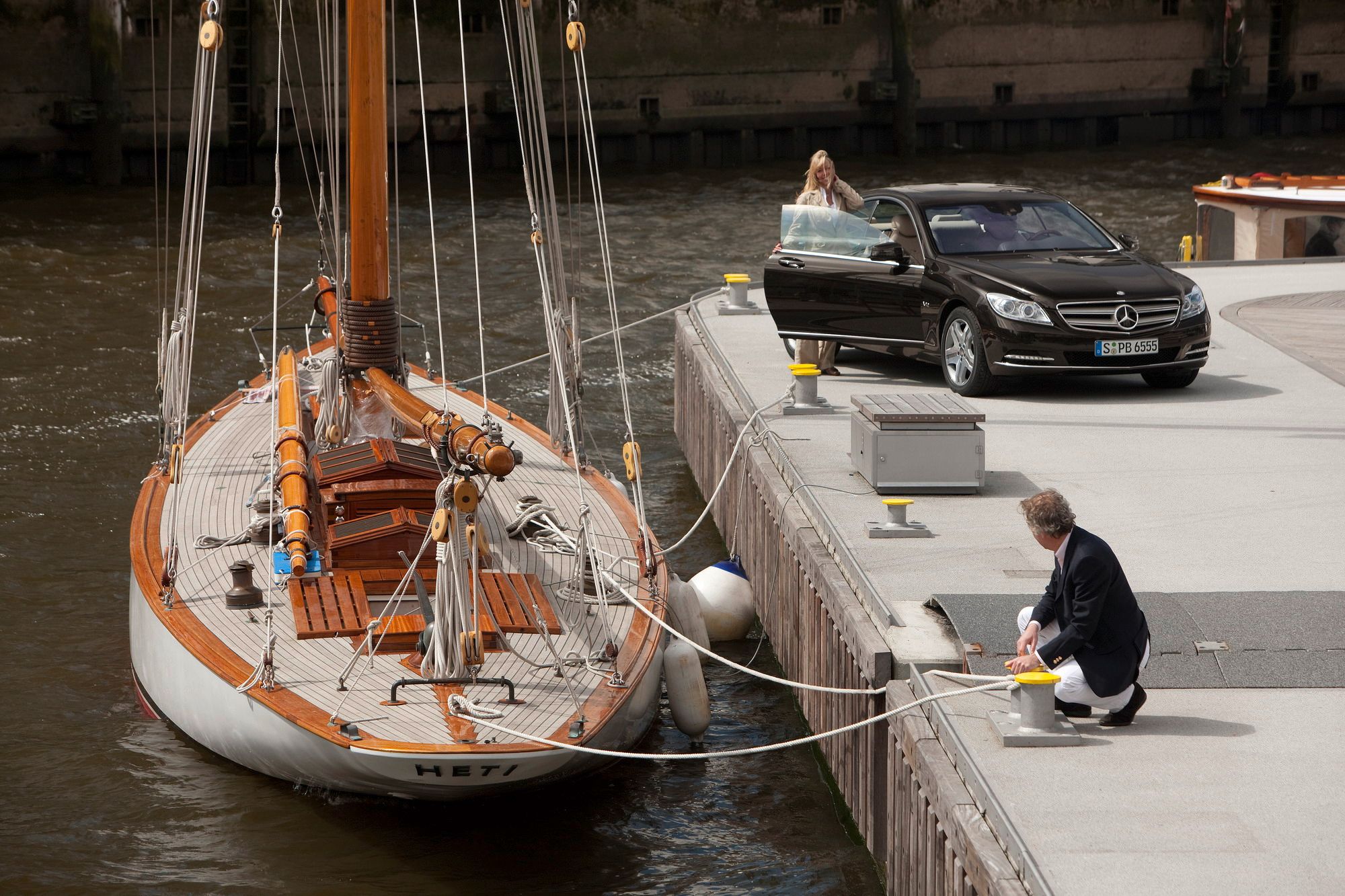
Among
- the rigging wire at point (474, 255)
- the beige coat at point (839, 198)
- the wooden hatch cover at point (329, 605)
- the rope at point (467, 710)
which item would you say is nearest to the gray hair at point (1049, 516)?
the rope at point (467, 710)

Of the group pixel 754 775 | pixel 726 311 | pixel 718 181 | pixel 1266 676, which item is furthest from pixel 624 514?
pixel 718 181

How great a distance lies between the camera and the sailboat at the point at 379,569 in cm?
841

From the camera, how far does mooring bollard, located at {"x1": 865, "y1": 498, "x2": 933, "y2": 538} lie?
10086 millimetres

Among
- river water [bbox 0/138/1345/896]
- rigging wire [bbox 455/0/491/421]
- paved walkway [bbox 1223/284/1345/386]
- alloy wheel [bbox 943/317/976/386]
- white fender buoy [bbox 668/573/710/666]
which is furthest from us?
paved walkway [bbox 1223/284/1345/386]

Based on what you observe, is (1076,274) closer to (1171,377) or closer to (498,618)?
(1171,377)

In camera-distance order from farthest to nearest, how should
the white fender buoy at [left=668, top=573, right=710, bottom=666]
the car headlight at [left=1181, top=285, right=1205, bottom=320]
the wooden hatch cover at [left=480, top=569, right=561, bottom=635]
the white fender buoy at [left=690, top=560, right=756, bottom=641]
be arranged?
1. the car headlight at [left=1181, top=285, right=1205, bottom=320]
2. the white fender buoy at [left=690, top=560, right=756, bottom=641]
3. the white fender buoy at [left=668, top=573, right=710, bottom=666]
4. the wooden hatch cover at [left=480, top=569, right=561, bottom=635]

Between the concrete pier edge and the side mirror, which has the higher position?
the side mirror

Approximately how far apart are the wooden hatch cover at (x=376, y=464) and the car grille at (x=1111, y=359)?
535cm

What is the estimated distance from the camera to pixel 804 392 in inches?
528

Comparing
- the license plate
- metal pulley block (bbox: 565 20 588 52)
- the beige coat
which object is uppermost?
metal pulley block (bbox: 565 20 588 52)

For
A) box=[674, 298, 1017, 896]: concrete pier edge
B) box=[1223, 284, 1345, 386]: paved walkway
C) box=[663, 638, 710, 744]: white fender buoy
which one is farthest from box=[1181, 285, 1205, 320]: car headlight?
box=[663, 638, 710, 744]: white fender buoy

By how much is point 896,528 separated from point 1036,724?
2966mm

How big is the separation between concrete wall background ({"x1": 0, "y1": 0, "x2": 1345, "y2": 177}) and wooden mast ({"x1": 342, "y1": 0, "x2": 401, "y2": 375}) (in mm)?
20931

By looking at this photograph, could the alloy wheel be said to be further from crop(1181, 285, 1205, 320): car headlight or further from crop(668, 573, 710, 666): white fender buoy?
crop(668, 573, 710, 666): white fender buoy
